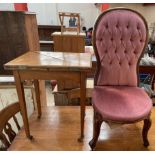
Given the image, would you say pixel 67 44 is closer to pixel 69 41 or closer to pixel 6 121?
pixel 69 41

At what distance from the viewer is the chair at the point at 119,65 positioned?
1.19 metres

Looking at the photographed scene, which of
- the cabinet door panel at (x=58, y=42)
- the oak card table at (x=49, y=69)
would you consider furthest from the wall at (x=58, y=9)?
the oak card table at (x=49, y=69)

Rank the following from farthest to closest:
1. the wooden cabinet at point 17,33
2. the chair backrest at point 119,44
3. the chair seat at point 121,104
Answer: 1. the wooden cabinet at point 17,33
2. the chair backrest at point 119,44
3. the chair seat at point 121,104

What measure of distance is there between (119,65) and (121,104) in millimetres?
421

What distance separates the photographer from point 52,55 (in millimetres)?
1347

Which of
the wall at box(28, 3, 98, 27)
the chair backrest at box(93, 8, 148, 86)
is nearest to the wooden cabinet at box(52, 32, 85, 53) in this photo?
the chair backrest at box(93, 8, 148, 86)

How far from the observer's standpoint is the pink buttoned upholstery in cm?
121

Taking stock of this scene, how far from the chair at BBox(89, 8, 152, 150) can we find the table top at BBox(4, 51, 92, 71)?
0.81 ft

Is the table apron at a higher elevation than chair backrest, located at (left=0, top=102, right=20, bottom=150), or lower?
higher

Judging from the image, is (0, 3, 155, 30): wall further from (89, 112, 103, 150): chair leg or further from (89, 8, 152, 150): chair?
(89, 112, 103, 150): chair leg

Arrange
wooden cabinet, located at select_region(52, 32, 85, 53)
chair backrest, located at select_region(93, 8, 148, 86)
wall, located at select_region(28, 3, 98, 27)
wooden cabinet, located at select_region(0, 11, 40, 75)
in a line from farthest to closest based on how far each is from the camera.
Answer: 1. wall, located at select_region(28, 3, 98, 27)
2. wooden cabinet, located at select_region(52, 32, 85, 53)
3. wooden cabinet, located at select_region(0, 11, 40, 75)
4. chair backrest, located at select_region(93, 8, 148, 86)

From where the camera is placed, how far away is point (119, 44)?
1402mm

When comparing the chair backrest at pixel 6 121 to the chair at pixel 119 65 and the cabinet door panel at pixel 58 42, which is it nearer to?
the chair at pixel 119 65
